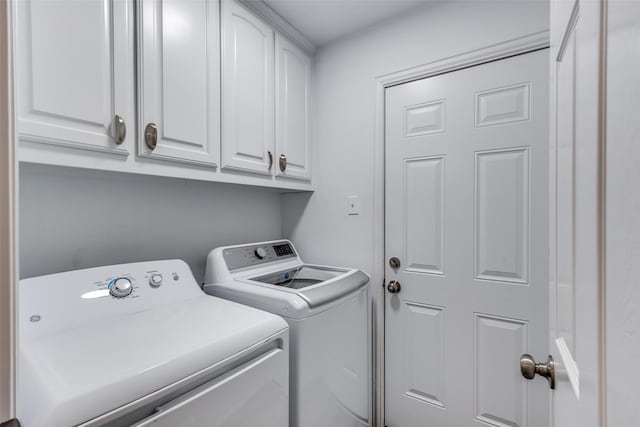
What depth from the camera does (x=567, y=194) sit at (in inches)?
22.9

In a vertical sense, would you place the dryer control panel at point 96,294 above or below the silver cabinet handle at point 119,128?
Answer: below

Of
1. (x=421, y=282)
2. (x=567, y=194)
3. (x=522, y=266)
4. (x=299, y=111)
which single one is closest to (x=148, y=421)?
(x=567, y=194)

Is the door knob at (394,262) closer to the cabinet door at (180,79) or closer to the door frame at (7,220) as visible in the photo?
the cabinet door at (180,79)

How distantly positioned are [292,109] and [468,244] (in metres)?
1.29

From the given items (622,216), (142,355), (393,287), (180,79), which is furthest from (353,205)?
(622,216)

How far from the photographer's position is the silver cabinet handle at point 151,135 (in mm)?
1111

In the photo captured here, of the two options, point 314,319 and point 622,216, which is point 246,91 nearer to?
point 314,319

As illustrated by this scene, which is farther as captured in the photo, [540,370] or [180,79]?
[180,79]

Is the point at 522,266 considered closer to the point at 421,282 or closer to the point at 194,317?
the point at 421,282

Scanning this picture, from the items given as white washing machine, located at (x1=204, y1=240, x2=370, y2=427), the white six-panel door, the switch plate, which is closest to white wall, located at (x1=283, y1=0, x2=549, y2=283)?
the switch plate

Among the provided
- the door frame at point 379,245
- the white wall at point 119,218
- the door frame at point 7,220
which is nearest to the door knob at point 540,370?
the door frame at point 7,220

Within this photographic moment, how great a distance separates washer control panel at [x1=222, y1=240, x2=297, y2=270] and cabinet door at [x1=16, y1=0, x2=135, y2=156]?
74 centimetres

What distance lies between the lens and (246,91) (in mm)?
1535

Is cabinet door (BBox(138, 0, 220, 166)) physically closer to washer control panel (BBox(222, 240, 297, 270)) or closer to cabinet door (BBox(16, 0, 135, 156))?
cabinet door (BBox(16, 0, 135, 156))
